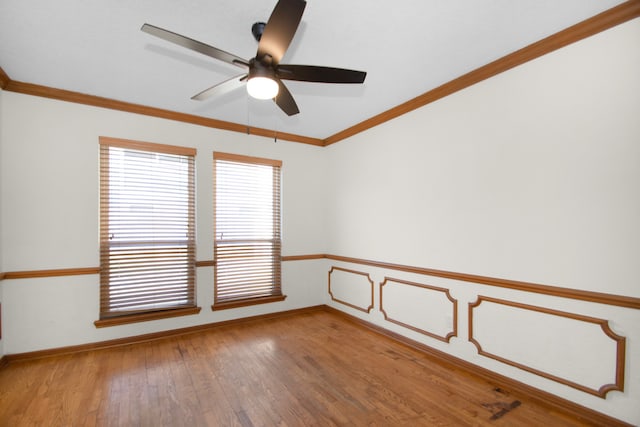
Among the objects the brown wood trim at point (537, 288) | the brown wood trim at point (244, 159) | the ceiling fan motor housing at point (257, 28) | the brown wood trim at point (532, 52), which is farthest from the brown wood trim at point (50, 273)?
the brown wood trim at point (532, 52)

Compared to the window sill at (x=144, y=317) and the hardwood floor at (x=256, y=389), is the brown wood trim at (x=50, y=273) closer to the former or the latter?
the window sill at (x=144, y=317)

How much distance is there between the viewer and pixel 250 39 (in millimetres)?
2201

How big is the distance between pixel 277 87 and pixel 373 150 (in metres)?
2.23

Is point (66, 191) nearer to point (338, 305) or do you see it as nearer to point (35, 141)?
point (35, 141)

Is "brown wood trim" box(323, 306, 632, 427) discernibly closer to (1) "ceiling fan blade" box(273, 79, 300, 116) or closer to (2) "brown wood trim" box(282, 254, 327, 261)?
(2) "brown wood trim" box(282, 254, 327, 261)

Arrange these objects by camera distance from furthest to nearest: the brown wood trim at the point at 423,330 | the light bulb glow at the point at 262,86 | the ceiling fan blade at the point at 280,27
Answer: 1. the brown wood trim at the point at 423,330
2. the light bulb glow at the point at 262,86
3. the ceiling fan blade at the point at 280,27

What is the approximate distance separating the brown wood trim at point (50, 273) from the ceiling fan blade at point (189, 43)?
2777 millimetres

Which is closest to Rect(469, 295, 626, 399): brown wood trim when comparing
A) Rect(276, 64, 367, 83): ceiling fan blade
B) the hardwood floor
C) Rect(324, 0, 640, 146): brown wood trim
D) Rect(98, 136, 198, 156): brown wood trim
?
the hardwood floor

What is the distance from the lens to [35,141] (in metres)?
2.97

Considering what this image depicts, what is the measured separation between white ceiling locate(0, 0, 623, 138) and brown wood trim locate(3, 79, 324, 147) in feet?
0.29

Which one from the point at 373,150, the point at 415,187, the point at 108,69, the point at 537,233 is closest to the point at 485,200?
the point at 537,233

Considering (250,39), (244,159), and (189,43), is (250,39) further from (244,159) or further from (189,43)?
(244,159)

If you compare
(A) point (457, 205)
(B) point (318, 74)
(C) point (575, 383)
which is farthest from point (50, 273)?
(C) point (575, 383)

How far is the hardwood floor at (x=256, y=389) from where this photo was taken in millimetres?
2086
